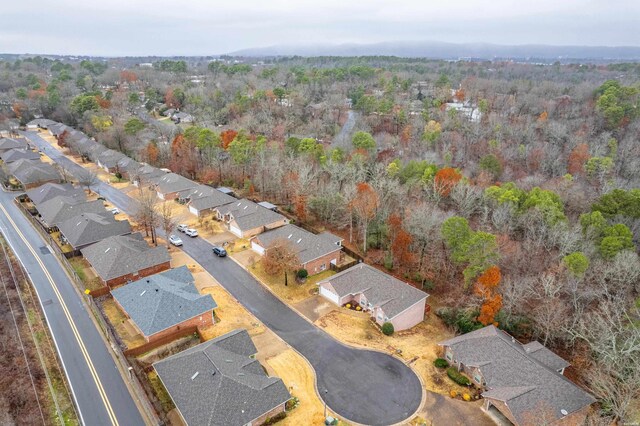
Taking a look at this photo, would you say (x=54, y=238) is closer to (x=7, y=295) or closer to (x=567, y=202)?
(x=7, y=295)

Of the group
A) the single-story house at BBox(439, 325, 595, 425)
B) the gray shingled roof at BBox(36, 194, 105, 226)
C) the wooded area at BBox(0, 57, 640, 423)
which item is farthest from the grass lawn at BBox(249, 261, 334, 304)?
the gray shingled roof at BBox(36, 194, 105, 226)

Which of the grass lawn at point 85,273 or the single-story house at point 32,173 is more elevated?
the single-story house at point 32,173

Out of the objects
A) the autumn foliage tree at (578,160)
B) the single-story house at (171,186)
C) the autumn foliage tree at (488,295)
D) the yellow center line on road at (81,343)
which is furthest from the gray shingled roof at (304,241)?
the autumn foliage tree at (578,160)

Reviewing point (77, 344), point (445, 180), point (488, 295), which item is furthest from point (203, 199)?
point (488, 295)

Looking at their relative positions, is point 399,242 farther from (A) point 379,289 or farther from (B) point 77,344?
(B) point 77,344

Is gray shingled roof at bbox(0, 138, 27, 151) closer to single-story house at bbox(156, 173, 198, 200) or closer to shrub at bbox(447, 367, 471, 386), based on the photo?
single-story house at bbox(156, 173, 198, 200)

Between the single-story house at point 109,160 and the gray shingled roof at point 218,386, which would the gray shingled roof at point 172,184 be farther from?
the gray shingled roof at point 218,386
